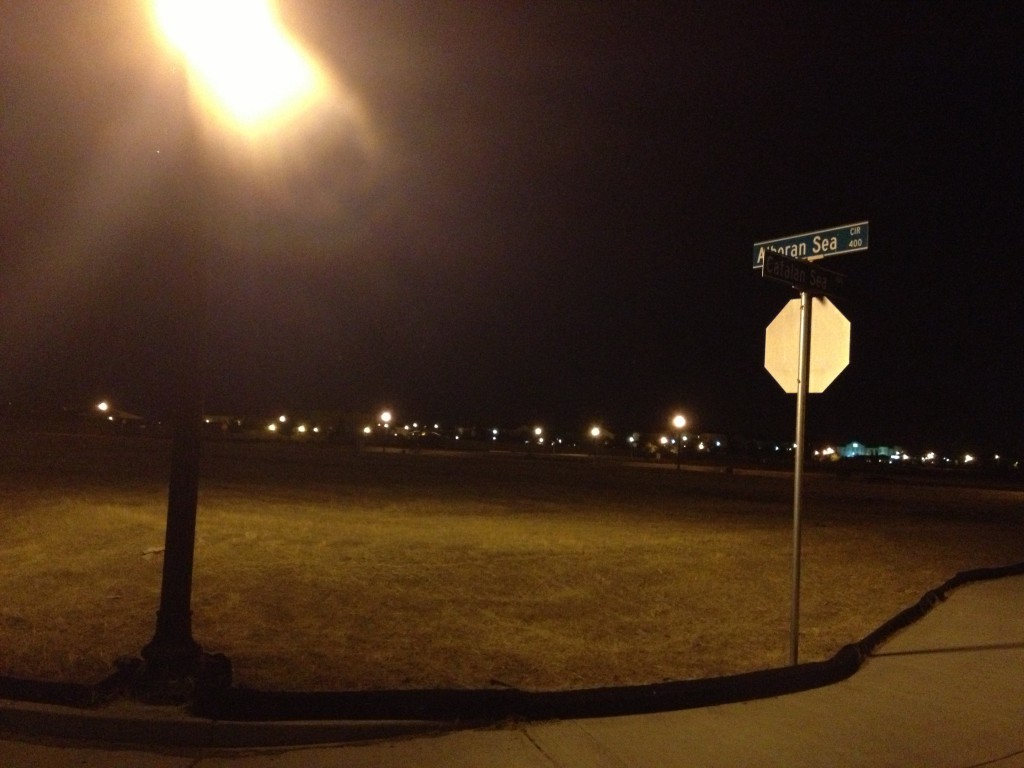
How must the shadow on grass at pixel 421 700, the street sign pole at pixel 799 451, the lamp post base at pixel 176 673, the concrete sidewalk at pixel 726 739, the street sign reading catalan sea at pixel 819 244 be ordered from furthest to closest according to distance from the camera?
the street sign reading catalan sea at pixel 819 244, the street sign pole at pixel 799 451, the lamp post base at pixel 176 673, the shadow on grass at pixel 421 700, the concrete sidewalk at pixel 726 739

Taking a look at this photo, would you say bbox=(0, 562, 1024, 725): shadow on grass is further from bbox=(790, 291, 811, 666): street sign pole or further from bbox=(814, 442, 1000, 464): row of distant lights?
bbox=(814, 442, 1000, 464): row of distant lights

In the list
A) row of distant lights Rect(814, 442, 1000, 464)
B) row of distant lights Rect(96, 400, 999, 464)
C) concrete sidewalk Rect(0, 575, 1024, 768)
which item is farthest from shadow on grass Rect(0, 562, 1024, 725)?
row of distant lights Rect(814, 442, 1000, 464)

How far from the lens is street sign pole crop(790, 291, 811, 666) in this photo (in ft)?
26.3

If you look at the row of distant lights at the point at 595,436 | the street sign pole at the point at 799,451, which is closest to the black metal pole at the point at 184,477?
the street sign pole at the point at 799,451

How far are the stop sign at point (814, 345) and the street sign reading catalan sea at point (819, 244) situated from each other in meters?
0.44

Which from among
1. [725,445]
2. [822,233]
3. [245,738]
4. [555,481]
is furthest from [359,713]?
[725,445]

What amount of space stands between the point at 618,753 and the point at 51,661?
4.89m

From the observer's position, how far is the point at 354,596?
11.4 meters

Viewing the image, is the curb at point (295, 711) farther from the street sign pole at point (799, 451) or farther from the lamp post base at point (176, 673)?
the street sign pole at point (799, 451)

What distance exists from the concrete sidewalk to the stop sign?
2.67 meters

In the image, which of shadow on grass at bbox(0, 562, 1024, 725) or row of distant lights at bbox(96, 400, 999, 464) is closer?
shadow on grass at bbox(0, 562, 1024, 725)

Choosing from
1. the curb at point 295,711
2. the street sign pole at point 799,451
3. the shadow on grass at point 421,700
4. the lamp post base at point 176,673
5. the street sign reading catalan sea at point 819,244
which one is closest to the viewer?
the curb at point 295,711

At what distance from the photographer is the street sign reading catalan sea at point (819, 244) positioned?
328 inches

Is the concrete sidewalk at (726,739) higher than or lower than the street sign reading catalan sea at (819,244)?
lower
